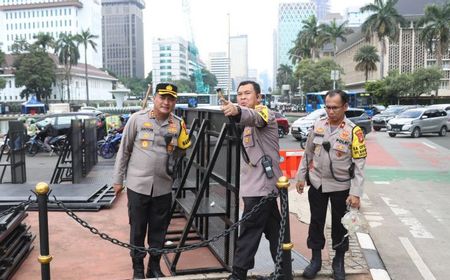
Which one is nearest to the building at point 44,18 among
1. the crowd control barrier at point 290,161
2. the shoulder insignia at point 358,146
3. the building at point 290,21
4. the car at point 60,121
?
the building at point 290,21

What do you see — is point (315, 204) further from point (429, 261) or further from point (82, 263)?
point (82, 263)

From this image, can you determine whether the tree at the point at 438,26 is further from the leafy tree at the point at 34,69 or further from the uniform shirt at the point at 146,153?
the leafy tree at the point at 34,69

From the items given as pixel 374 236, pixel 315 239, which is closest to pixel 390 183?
pixel 374 236

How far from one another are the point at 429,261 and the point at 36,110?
57411 millimetres

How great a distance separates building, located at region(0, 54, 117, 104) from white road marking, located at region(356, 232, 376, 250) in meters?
89.0

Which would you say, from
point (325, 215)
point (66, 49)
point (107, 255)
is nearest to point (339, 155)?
point (325, 215)

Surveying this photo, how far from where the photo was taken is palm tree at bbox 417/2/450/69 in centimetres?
5275

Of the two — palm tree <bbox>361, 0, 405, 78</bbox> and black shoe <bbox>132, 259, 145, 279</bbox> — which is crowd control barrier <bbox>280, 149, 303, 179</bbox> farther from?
palm tree <bbox>361, 0, 405, 78</bbox>

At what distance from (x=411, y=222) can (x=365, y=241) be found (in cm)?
171

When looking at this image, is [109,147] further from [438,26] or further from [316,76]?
[438,26]

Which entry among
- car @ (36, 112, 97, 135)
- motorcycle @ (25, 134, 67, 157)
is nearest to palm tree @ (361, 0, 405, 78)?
car @ (36, 112, 97, 135)

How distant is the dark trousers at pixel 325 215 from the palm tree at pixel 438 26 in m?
54.1

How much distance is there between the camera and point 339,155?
439 centimetres

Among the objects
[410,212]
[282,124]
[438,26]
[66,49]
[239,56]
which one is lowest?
[410,212]
